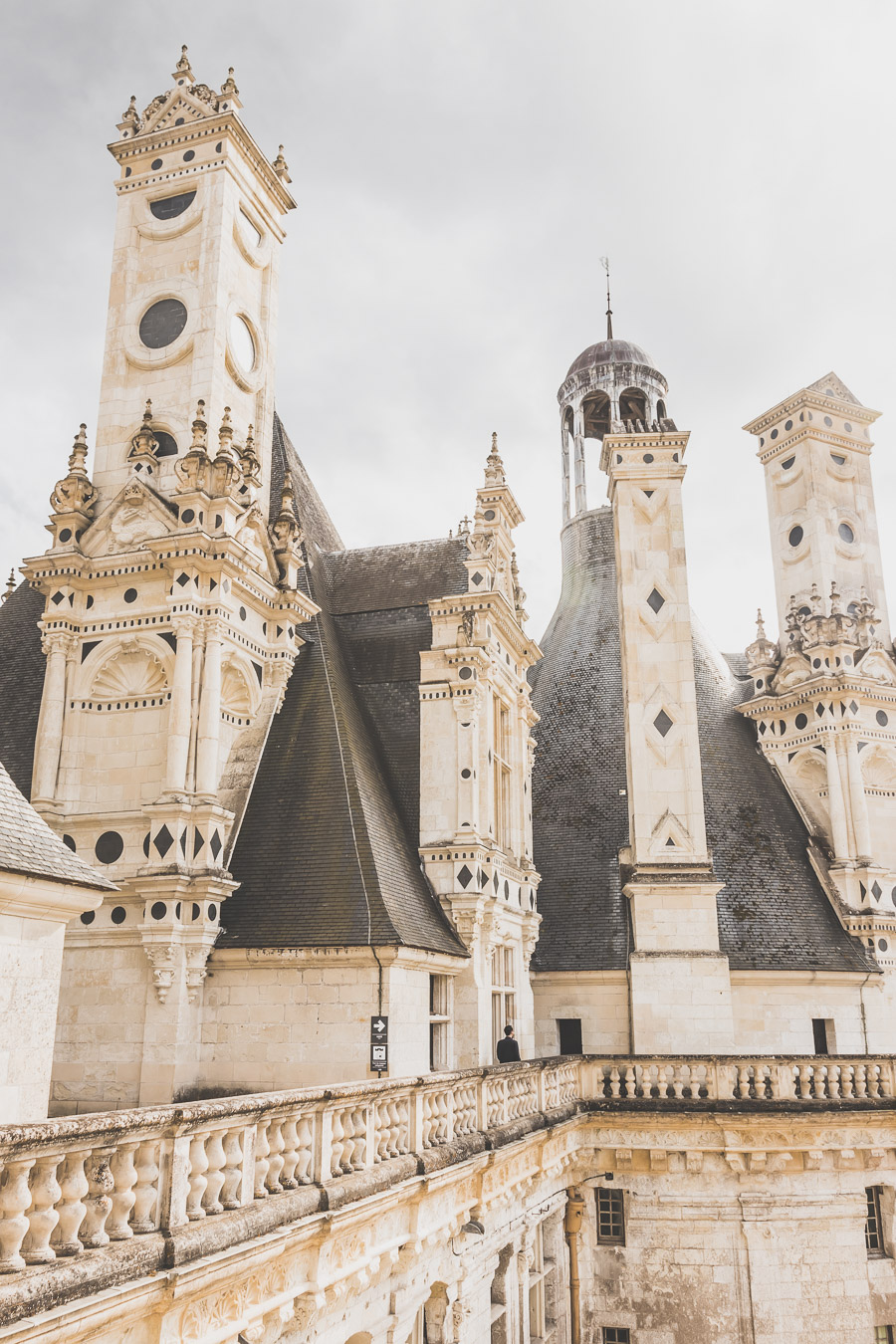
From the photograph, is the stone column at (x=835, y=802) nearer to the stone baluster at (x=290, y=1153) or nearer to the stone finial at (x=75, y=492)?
the stone finial at (x=75, y=492)

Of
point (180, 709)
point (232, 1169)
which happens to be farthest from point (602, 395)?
point (232, 1169)

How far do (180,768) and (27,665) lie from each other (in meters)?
5.72

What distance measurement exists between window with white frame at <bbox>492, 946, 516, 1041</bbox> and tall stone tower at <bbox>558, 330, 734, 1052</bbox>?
2.49 meters

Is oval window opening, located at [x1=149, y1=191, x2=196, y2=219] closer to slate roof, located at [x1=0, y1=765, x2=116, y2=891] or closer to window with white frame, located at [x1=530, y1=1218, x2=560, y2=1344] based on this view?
slate roof, located at [x1=0, y1=765, x2=116, y2=891]

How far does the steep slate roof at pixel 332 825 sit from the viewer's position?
688 inches

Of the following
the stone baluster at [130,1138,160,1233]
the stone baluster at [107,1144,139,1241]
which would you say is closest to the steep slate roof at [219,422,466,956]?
the stone baluster at [130,1138,160,1233]

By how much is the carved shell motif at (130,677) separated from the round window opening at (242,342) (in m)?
6.66

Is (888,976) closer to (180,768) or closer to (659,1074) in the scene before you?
(659,1074)

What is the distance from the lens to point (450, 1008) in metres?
20.2

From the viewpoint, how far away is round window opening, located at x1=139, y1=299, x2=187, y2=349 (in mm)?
21719

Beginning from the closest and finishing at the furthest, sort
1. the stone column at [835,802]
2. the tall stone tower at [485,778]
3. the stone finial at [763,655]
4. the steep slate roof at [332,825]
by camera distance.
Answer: the steep slate roof at [332,825] < the tall stone tower at [485,778] < the stone column at [835,802] < the stone finial at [763,655]

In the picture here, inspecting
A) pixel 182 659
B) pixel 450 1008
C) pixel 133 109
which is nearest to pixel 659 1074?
pixel 450 1008

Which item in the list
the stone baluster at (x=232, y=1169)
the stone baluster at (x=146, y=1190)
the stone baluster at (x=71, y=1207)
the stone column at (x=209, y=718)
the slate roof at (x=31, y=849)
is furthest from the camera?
the stone column at (x=209, y=718)

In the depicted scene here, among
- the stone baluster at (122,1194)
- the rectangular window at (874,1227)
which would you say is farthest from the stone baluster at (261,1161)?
the rectangular window at (874,1227)
